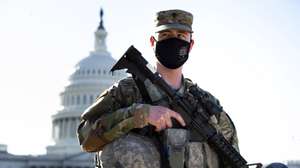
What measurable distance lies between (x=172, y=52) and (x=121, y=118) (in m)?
0.56

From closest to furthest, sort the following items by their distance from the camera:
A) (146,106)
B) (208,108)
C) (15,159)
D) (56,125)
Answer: (146,106), (208,108), (15,159), (56,125)

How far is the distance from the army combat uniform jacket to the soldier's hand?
41 mm

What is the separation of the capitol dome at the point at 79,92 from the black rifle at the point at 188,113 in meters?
110

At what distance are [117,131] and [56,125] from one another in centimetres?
11602

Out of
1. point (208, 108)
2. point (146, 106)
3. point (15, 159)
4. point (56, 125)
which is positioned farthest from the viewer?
point (56, 125)

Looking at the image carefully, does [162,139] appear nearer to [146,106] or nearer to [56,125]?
[146,106]

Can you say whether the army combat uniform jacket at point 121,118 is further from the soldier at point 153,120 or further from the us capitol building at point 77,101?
the us capitol building at point 77,101

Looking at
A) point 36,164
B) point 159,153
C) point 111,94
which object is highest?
point 36,164

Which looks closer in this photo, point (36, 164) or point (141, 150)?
point (141, 150)

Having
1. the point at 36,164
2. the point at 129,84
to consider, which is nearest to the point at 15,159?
the point at 36,164

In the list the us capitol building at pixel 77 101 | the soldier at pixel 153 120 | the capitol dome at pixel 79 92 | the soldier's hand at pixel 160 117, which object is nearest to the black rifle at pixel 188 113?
the soldier at pixel 153 120

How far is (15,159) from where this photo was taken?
10769cm

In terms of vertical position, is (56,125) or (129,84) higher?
(56,125)

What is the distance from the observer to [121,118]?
5254 millimetres
